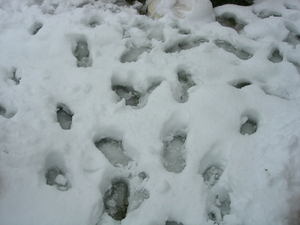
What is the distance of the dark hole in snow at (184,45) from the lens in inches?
102

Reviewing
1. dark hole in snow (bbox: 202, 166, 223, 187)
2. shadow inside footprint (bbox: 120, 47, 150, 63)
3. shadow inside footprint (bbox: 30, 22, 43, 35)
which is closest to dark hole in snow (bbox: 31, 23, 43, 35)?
shadow inside footprint (bbox: 30, 22, 43, 35)

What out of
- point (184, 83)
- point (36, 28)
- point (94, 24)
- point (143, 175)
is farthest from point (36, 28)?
point (143, 175)

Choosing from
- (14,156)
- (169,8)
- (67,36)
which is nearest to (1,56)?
(67,36)

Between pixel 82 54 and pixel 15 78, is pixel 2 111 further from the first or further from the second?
pixel 82 54

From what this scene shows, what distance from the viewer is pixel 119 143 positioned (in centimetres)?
189

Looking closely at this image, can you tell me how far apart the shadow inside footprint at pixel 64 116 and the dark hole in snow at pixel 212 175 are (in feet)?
3.43

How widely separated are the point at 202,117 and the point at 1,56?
73.7 inches

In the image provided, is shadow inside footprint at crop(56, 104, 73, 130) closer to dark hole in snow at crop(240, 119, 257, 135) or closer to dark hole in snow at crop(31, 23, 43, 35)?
dark hole in snow at crop(31, 23, 43, 35)

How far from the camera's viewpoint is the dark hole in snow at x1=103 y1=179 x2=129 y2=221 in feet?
5.23

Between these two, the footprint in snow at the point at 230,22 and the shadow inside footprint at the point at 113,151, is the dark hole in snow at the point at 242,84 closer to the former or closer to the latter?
the footprint in snow at the point at 230,22

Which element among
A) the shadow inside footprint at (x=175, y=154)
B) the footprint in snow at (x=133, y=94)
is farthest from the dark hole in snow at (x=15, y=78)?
the shadow inside footprint at (x=175, y=154)

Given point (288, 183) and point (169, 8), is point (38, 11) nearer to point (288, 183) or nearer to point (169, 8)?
→ point (169, 8)

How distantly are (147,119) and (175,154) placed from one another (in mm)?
326

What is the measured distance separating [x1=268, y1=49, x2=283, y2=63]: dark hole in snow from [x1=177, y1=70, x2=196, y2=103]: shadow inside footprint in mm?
859
